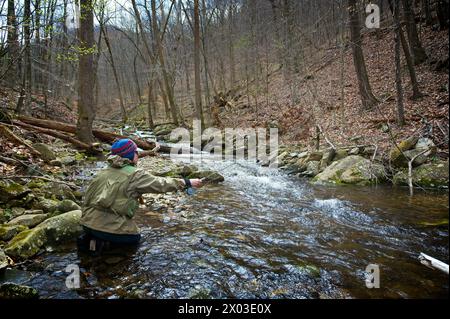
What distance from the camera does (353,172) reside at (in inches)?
333

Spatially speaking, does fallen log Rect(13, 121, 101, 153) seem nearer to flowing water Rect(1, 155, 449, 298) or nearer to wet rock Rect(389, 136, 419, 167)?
flowing water Rect(1, 155, 449, 298)

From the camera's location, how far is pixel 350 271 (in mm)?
3574

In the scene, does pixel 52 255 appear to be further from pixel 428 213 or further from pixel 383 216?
pixel 428 213

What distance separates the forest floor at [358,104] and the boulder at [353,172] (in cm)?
90

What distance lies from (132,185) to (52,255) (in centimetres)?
Answer: 156

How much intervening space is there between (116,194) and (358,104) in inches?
544

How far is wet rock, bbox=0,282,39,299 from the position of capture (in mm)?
2938

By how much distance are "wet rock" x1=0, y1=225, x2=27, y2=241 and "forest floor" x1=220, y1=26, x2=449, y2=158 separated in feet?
24.7

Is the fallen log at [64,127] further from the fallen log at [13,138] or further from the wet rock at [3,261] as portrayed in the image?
the wet rock at [3,261]

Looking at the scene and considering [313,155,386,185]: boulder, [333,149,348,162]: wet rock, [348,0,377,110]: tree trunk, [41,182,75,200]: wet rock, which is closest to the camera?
[41,182,75,200]: wet rock

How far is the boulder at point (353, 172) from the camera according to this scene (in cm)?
811

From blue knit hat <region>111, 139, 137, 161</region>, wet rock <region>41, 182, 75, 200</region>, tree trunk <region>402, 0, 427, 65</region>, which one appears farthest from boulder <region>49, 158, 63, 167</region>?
tree trunk <region>402, 0, 427, 65</region>
